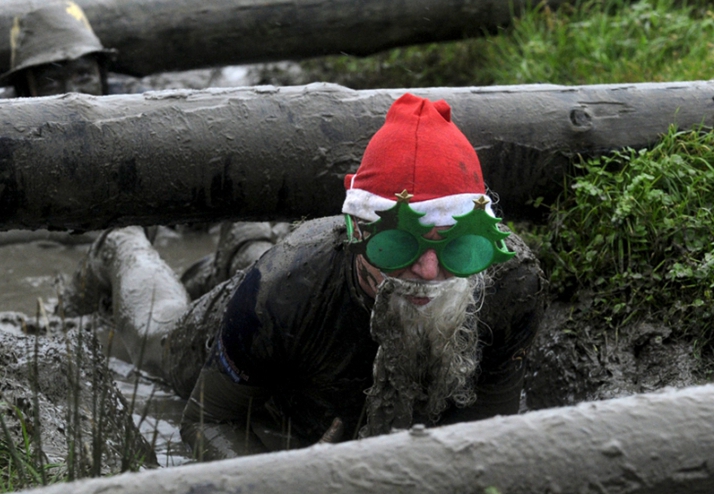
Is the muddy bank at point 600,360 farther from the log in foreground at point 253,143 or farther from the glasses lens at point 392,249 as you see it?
the glasses lens at point 392,249

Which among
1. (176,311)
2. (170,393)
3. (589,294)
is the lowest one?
(170,393)

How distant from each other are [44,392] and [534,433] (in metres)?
2.30

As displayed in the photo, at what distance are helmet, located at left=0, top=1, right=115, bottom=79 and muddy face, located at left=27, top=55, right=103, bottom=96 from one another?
0.06 metres

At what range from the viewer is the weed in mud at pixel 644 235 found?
347 cm

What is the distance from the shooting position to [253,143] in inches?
134

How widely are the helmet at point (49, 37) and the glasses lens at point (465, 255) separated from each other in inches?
135

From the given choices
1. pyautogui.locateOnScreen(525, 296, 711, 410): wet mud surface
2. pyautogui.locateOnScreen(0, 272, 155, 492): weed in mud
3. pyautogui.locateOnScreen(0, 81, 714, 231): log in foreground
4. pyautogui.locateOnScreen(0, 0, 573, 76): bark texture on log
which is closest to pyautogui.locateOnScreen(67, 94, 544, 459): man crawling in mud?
pyautogui.locateOnScreen(0, 272, 155, 492): weed in mud

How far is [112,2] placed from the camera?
569 cm

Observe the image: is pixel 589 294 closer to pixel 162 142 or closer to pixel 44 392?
pixel 162 142

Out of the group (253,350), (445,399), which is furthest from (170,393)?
(445,399)

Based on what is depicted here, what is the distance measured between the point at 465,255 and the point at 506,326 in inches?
20.9

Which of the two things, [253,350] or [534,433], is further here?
[253,350]

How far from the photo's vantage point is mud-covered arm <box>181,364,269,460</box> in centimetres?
325

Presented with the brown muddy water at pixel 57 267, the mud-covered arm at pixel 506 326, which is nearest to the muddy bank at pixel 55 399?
the brown muddy water at pixel 57 267
